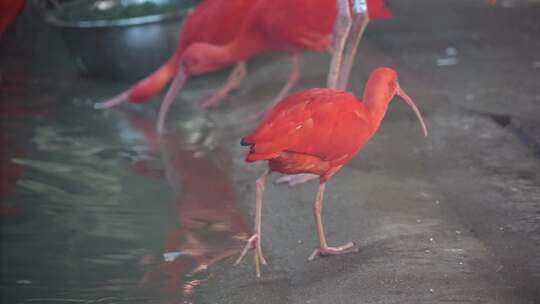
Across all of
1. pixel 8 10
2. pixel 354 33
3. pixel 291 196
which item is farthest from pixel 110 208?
pixel 8 10

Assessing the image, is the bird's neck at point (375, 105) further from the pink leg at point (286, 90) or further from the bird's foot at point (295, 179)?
the pink leg at point (286, 90)

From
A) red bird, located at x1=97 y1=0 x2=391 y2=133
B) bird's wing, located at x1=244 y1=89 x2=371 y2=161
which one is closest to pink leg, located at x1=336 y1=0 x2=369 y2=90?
red bird, located at x1=97 y1=0 x2=391 y2=133

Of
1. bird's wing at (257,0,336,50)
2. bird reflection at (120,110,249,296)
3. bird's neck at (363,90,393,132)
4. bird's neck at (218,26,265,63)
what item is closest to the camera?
bird's neck at (363,90,393,132)

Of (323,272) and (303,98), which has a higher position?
(303,98)

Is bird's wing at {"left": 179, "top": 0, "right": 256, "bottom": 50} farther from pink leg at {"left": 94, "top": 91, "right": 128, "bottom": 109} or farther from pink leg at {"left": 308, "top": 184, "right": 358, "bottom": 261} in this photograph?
pink leg at {"left": 308, "top": 184, "right": 358, "bottom": 261}

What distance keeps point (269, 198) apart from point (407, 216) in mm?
738

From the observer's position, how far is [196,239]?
3953mm

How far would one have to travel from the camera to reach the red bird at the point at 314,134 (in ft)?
10.5

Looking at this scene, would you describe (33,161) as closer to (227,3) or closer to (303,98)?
(227,3)

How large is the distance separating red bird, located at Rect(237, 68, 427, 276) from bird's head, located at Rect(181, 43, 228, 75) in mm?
2084

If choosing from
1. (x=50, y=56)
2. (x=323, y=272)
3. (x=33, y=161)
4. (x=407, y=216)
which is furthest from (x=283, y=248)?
(x=50, y=56)

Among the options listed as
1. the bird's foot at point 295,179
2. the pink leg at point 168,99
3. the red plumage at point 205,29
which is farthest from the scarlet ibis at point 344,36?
the pink leg at point 168,99

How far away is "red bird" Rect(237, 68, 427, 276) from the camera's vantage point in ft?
10.5

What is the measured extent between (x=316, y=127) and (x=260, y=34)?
2.18m
